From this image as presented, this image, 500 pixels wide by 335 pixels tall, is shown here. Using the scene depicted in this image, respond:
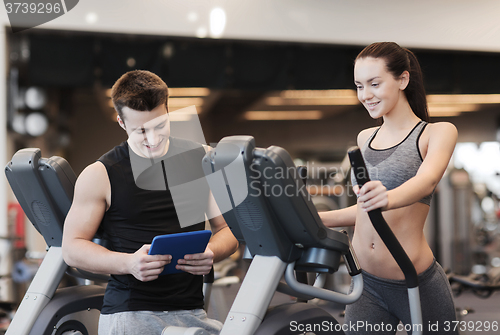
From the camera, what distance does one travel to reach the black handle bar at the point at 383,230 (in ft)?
3.67

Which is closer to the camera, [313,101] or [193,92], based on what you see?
[193,92]

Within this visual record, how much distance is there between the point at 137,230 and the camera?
1.57 m

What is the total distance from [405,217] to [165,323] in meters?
0.81

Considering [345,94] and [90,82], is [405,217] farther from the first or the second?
[345,94]

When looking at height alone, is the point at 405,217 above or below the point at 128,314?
above

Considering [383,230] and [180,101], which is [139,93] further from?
[180,101]

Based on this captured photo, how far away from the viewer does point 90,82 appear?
524cm

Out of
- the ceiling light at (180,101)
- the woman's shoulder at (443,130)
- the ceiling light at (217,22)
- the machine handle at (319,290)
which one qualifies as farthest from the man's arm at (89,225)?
the ceiling light at (180,101)

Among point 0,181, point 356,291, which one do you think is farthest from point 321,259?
point 0,181

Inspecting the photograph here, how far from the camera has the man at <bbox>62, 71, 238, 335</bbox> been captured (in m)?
1.49

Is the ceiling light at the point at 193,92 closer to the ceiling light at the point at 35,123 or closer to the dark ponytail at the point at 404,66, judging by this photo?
the ceiling light at the point at 35,123

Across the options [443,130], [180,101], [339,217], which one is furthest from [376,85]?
[180,101]

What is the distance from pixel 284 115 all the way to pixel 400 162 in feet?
28.2

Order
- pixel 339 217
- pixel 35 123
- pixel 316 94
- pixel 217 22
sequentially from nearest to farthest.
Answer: pixel 339 217 < pixel 217 22 < pixel 35 123 < pixel 316 94
